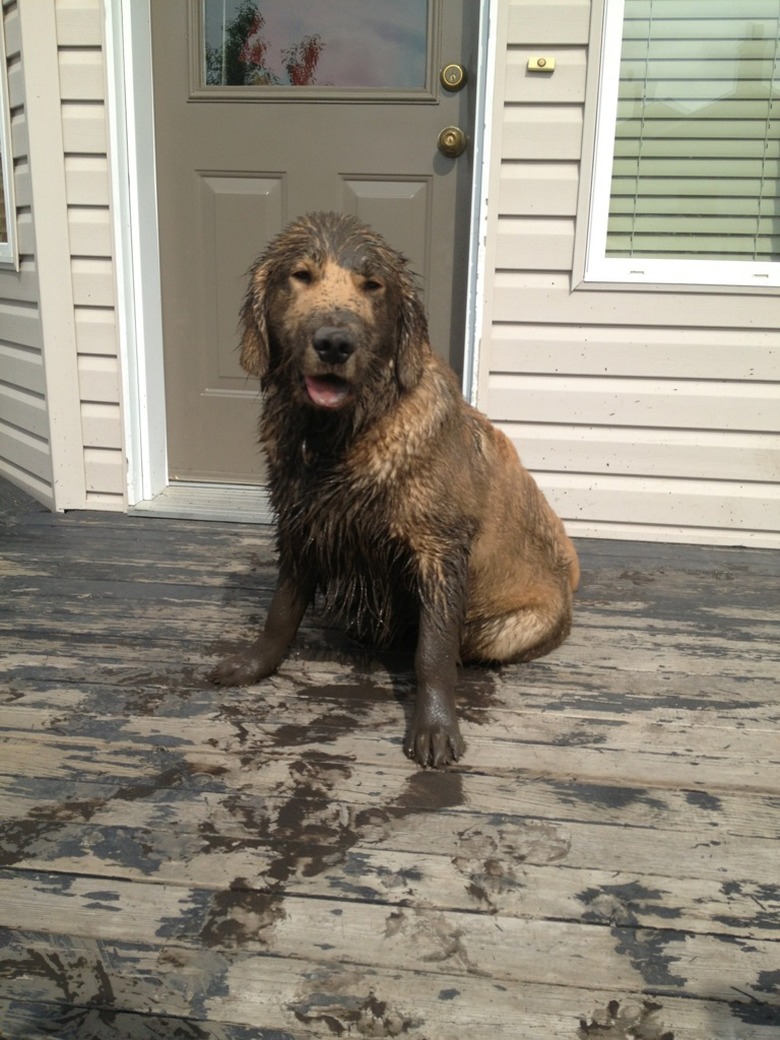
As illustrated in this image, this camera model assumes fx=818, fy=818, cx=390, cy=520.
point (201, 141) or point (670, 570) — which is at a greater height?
point (201, 141)

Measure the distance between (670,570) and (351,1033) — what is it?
2928mm

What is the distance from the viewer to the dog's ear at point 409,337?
7.89ft

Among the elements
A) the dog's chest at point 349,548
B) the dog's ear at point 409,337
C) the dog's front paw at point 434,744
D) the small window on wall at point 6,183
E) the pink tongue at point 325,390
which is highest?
the small window on wall at point 6,183

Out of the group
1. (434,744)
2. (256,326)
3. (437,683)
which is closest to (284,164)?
(256,326)

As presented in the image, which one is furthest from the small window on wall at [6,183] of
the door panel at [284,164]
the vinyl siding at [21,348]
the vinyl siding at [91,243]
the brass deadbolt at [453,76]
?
the brass deadbolt at [453,76]

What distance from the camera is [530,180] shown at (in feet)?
13.2

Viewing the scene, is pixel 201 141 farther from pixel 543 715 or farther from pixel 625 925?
pixel 625 925

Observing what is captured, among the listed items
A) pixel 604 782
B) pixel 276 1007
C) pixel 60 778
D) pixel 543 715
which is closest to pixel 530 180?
pixel 543 715

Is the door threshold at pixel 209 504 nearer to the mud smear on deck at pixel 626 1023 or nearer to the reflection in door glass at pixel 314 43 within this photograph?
the reflection in door glass at pixel 314 43

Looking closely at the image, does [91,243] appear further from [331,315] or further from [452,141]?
[331,315]

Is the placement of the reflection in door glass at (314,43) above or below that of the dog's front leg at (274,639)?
above

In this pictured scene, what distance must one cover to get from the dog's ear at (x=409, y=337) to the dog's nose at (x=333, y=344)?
0.27 m

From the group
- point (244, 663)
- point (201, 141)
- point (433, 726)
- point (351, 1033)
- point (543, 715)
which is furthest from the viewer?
point (201, 141)

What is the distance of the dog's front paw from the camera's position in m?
2.29
